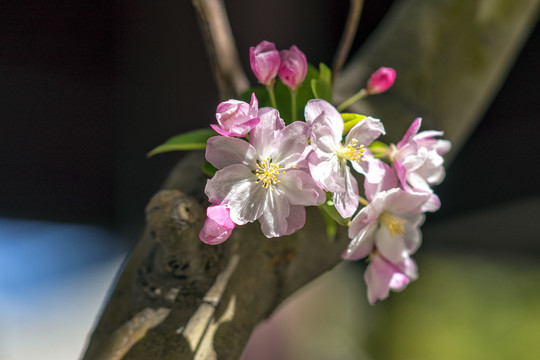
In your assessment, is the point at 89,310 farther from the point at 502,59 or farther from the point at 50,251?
the point at 502,59

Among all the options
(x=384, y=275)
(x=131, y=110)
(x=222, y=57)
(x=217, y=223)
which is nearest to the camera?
(x=217, y=223)

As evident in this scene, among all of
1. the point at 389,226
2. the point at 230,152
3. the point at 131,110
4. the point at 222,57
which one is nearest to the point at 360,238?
the point at 389,226

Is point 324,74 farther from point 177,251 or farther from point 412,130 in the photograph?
point 177,251

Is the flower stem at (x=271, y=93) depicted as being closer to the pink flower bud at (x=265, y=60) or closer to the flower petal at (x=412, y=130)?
the pink flower bud at (x=265, y=60)

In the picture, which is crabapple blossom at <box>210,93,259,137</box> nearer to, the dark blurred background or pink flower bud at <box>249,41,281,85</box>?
pink flower bud at <box>249,41,281,85</box>

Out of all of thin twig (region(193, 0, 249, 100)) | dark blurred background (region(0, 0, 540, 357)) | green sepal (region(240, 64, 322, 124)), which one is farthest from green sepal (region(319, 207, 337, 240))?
dark blurred background (region(0, 0, 540, 357))

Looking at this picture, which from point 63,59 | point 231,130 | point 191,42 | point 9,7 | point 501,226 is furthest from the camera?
point 501,226

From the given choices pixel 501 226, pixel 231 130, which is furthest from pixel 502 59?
pixel 501 226
